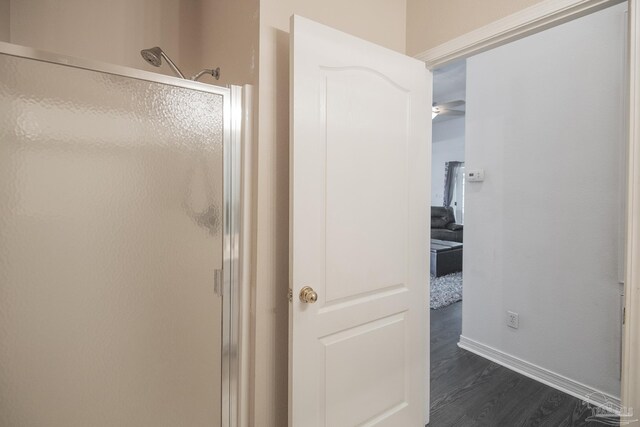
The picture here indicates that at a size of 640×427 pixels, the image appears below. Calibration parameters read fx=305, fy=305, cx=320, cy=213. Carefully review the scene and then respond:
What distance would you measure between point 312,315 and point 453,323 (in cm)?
245

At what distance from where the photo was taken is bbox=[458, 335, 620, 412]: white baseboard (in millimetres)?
1898

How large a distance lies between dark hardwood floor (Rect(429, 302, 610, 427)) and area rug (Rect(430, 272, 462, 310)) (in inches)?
43.8

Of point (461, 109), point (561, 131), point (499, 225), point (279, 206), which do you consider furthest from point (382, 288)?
point (461, 109)

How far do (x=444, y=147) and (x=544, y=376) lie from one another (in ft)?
18.8

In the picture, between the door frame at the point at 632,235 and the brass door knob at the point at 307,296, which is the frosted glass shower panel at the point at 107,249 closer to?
the brass door knob at the point at 307,296

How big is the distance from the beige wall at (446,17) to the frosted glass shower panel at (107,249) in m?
1.15

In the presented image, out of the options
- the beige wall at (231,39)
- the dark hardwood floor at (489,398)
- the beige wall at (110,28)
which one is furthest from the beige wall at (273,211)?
the dark hardwood floor at (489,398)

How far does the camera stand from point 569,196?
2053mm

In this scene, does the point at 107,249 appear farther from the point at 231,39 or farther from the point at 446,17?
the point at 446,17

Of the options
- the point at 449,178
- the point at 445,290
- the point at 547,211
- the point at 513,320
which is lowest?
the point at 445,290

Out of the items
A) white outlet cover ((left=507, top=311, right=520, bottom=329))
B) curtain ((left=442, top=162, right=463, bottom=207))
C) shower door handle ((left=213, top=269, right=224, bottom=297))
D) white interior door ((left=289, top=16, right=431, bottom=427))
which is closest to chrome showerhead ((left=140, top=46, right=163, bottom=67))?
white interior door ((left=289, top=16, right=431, bottom=427))

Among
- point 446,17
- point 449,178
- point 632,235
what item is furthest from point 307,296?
point 449,178

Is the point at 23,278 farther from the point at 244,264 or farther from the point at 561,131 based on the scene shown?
the point at 561,131

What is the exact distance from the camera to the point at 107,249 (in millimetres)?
959
